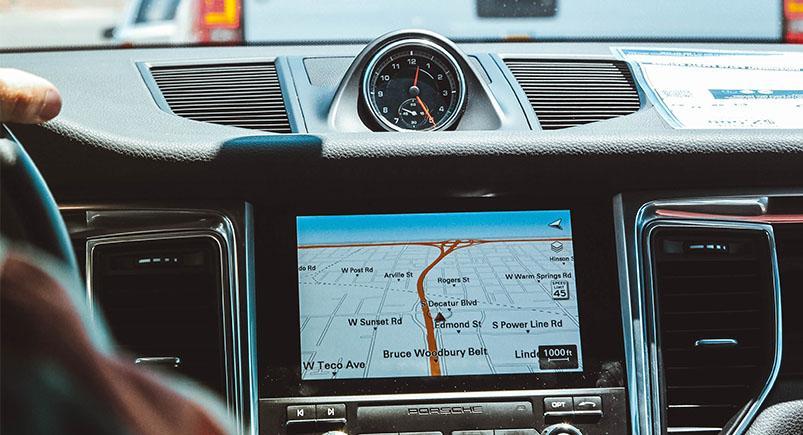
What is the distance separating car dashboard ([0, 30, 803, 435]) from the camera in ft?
8.78

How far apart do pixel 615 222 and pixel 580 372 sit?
46 cm

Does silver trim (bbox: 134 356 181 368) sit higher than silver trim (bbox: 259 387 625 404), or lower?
higher

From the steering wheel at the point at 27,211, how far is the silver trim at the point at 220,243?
5.00 ft

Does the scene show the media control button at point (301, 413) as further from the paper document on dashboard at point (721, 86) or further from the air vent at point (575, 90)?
the paper document on dashboard at point (721, 86)

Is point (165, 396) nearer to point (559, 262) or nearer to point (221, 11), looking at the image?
point (559, 262)

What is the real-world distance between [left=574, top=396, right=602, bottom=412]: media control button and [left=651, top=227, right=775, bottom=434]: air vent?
21 centimetres

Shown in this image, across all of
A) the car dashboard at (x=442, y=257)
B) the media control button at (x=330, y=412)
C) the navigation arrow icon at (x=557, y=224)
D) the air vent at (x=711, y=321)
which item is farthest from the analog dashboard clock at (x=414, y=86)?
the media control button at (x=330, y=412)

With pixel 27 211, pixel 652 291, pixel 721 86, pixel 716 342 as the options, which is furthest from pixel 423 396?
pixel 27 211

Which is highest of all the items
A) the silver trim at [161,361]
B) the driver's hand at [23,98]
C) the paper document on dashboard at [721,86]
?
the paper document on dashboard at [721,86]

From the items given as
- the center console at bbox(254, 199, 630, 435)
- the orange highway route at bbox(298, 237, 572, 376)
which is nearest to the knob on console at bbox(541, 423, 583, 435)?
the center console at bbox(254, 199, 630, 435)

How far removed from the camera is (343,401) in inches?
107

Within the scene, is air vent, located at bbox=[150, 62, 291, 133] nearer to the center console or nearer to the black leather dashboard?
the black leather dashboard

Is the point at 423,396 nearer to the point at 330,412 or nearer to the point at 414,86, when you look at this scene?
the point at 330,412

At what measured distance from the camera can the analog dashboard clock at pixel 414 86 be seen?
2793 mm
